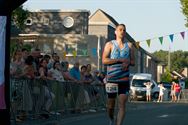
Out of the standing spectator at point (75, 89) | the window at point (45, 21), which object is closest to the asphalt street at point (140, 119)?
the standing spectator at point (75, 89)

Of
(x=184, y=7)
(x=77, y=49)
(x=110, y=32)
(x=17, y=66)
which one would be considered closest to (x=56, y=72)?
(x=17, y=66)

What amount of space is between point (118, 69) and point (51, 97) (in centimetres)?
591

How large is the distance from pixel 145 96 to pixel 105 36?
66.6ft

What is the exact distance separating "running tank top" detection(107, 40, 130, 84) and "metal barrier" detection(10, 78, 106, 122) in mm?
3566

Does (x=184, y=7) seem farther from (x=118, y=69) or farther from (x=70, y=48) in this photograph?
(x=118, y=69)

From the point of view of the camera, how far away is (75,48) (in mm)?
63344

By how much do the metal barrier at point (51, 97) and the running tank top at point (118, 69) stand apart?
3.57 metres

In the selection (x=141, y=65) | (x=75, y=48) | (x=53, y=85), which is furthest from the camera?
(x=141, y=65)

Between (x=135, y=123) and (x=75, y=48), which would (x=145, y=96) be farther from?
(x=135, y=123)

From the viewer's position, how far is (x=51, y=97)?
1566cm

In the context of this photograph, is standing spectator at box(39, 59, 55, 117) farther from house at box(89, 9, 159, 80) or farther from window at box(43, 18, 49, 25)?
window at box(43, 18, 49, 25)

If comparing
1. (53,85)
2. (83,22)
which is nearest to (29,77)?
(53,85)

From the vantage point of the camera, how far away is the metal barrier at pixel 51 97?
13555 mm

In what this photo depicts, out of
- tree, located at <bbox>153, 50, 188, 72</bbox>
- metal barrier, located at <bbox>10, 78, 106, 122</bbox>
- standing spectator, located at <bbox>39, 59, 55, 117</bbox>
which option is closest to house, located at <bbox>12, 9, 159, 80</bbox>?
metal barrier, located at <bbox>10, 78, 106, 122</bbox>
